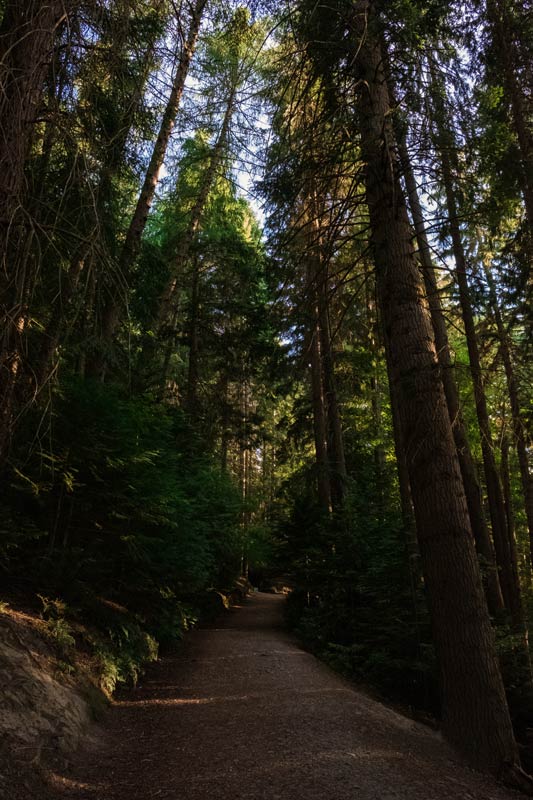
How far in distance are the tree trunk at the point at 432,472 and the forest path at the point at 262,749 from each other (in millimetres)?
446

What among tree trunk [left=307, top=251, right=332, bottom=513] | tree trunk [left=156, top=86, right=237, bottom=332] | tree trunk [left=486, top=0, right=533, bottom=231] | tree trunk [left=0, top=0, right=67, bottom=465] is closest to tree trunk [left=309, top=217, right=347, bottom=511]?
tree trunk [left=307, top=251, right=332, bottom=513]

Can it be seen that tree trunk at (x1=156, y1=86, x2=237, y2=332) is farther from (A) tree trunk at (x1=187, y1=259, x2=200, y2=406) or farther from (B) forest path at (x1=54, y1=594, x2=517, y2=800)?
(B) forest path at (x1=54, y1=594, x2=517, y2=800)

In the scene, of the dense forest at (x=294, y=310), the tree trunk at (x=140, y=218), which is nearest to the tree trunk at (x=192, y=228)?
the dense forest at (x=294, y=310)

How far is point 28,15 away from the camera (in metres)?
3.19

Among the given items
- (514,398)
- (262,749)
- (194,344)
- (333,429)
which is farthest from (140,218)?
(262,749)

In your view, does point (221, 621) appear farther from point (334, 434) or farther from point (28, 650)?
point (28, 650)

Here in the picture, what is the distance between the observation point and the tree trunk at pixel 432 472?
4.49m

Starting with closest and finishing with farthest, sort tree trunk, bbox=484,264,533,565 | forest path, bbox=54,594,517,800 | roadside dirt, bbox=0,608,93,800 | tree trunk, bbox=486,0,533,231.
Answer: roadside dirt, bbox=0,608,93,800
forest path, bbox=54,594,517,800
tree trunk, bbox=486,0,533,231
tree trunk, bbox=484,264,533,565

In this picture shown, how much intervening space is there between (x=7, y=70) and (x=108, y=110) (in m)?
3.05

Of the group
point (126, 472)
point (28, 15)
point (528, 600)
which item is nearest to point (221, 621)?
point (126, 472)

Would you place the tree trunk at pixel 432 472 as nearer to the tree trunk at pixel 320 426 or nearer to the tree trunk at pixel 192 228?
the tree trunk at pixel 192 228

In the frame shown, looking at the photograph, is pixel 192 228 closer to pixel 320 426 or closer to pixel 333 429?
pixel 320 426

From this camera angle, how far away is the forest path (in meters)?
3.58

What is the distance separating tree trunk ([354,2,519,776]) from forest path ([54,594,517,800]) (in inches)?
17.6
